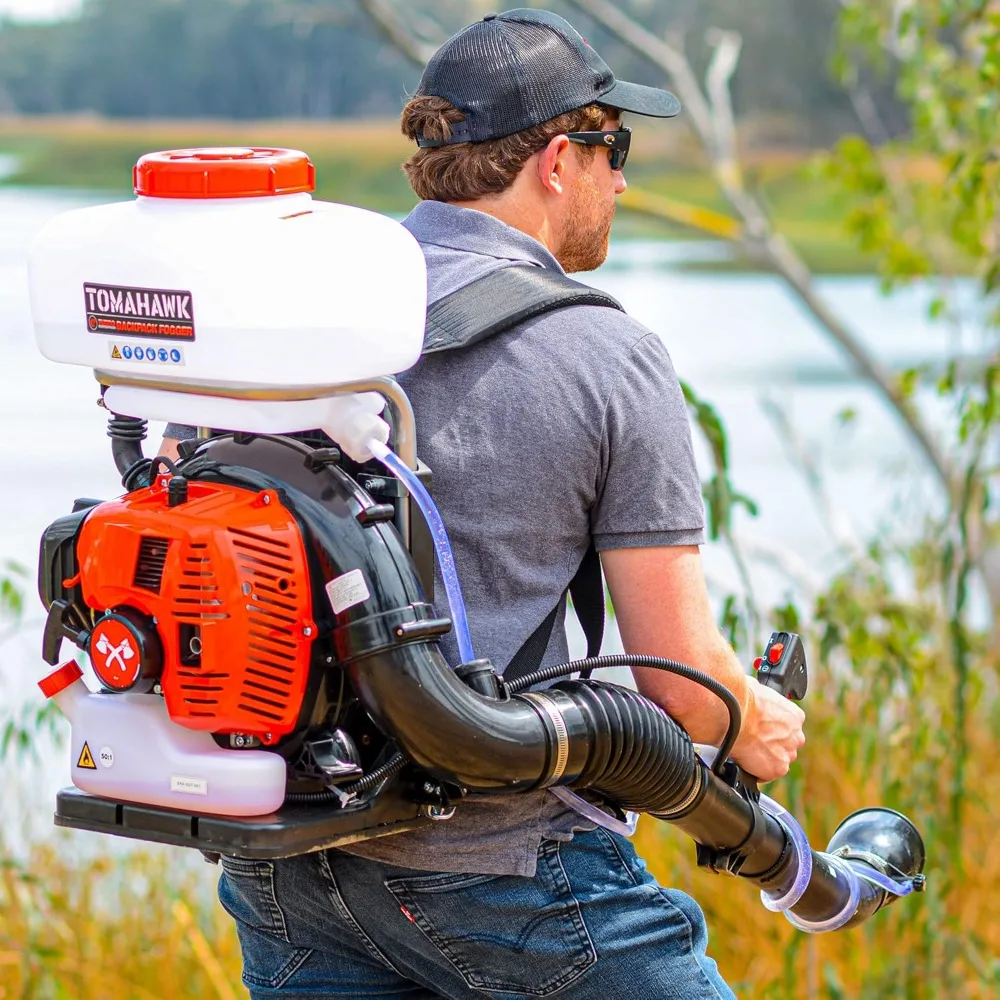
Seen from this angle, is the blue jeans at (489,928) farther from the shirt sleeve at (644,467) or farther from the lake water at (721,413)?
the lake water at (721,413)

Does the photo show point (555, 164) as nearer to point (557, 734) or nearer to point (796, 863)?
point (557, 734)

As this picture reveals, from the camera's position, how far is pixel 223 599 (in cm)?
161

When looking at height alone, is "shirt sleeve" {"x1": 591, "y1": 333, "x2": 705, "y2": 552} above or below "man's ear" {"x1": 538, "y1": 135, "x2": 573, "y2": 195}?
below

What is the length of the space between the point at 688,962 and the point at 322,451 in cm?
79

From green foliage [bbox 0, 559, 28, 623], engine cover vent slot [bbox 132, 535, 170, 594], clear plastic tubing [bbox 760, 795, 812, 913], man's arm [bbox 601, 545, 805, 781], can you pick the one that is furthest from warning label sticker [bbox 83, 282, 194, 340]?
green foliage [bbox 0, 559, 28, 623]

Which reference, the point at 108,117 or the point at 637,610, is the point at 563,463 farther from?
the point at 108,117

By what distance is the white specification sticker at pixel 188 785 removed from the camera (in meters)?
1.67

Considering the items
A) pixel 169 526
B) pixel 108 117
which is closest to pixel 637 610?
pixel 169 526

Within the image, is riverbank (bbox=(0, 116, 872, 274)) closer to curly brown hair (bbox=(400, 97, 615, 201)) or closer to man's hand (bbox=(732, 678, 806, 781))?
curly brown hair (bbox=(400, 97, 615, 201))

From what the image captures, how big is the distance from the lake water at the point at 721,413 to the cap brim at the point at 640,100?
220 cm

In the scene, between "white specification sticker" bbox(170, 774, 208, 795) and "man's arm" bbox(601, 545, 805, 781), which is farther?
"man's arm" bbox(601, 545, 805, 781)

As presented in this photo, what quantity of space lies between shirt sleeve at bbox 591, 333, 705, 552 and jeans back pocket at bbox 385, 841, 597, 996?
40cm

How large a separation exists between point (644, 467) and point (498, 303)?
259 millimetres

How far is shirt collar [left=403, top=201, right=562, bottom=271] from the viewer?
6.52 feet
